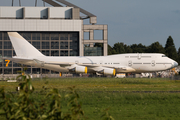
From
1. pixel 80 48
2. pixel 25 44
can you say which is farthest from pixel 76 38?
pixel 25 44

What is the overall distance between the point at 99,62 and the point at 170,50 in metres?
89.9

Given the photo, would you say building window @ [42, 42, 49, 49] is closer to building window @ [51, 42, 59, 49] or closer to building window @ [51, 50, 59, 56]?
building window @ [51, 42, 59, 49]

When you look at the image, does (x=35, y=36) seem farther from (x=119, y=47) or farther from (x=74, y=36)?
(x=119, y=47)

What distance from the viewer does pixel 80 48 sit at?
A: 82062 mm

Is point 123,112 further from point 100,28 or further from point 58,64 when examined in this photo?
point 100,28

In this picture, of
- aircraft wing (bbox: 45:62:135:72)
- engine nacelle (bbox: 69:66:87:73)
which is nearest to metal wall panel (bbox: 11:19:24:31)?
aircraft wing (bbox: 45:62:135:72)

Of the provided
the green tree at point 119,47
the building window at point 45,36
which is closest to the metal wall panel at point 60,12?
the building window at point 45,36

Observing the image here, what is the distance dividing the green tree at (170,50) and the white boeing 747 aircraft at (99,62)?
270 feet

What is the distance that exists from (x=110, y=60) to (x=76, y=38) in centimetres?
4099

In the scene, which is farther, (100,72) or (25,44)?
(25,44)

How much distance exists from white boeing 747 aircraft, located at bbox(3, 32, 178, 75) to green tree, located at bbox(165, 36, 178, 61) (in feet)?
270

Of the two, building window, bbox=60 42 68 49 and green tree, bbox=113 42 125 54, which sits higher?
green tree, bbox=113 42 125 54

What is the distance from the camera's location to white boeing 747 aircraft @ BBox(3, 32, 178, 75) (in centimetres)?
4259

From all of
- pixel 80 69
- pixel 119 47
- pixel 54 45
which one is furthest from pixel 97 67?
pixel 119 47
